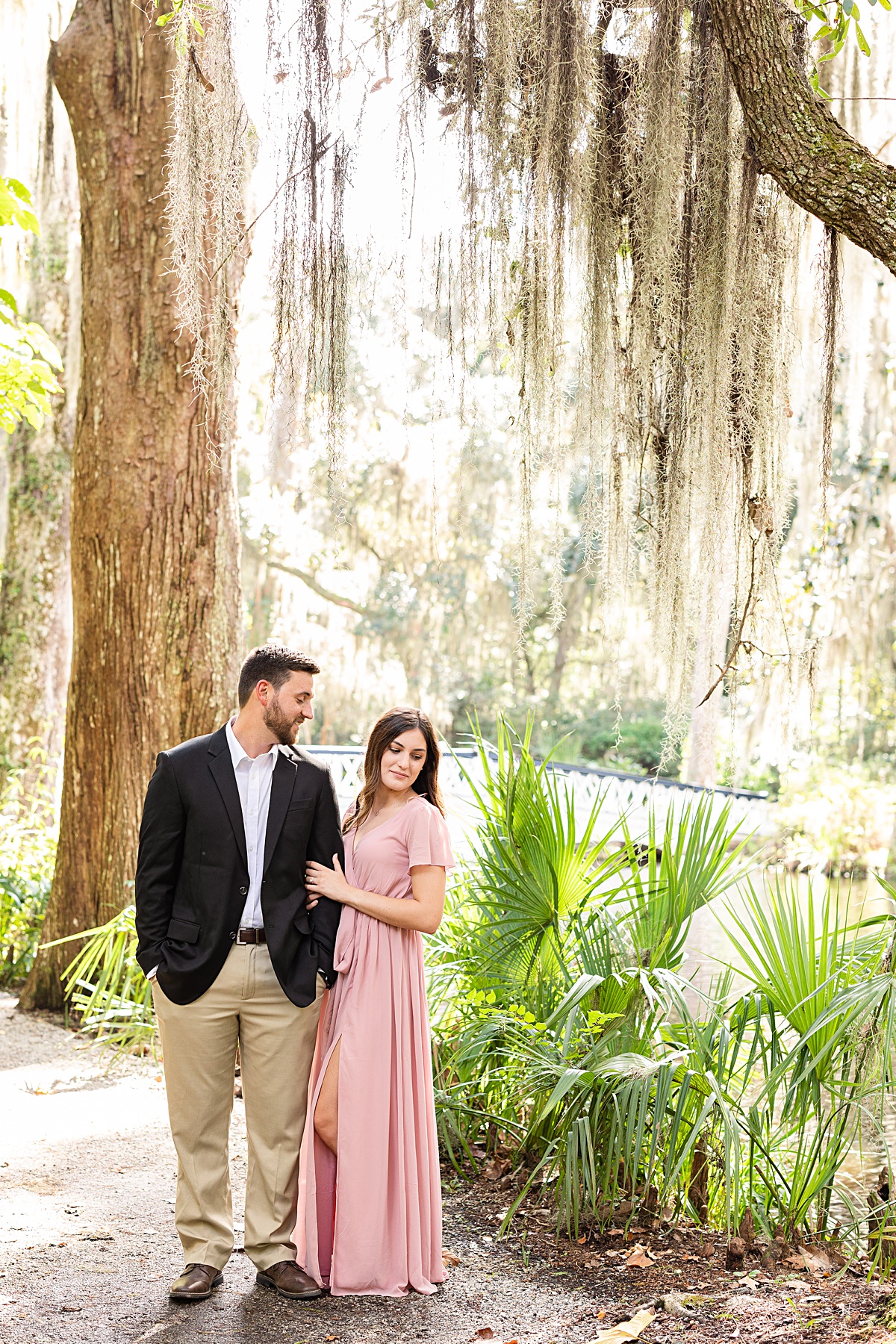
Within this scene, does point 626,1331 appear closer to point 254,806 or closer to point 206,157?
point 254,806

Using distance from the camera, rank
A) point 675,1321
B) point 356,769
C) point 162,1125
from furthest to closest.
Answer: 1. point 356,769
2. point 162,1125
3. point 675,1321

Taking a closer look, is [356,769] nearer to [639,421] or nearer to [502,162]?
[639,421]

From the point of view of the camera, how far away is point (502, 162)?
3.59 metres

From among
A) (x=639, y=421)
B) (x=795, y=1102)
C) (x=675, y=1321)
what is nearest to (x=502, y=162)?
(x=639, y=421)

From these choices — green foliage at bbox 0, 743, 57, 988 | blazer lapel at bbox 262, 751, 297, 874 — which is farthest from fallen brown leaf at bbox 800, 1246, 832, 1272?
green foliage at bbox 0, 743, 57, 988

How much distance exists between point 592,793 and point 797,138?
8241 millimetres

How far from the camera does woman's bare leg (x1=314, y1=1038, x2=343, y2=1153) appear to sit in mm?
3330

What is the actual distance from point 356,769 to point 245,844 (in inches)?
116

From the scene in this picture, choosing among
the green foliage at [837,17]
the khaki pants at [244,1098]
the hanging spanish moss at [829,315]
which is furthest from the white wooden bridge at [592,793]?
the green foliage at [837,17]

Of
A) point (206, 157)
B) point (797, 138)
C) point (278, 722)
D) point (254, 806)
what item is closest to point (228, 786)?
point (254, 806)

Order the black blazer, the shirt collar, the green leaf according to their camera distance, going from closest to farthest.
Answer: the black blazer
the shirt collar
the green leaf

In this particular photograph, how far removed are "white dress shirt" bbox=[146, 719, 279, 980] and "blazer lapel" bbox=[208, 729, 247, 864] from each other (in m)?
0.02

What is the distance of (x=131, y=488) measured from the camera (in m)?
6.25

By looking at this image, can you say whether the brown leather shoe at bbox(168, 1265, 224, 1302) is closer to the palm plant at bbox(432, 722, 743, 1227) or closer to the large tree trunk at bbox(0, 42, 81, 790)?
the palm plant at bbox(432, 722, 743, 1227)
